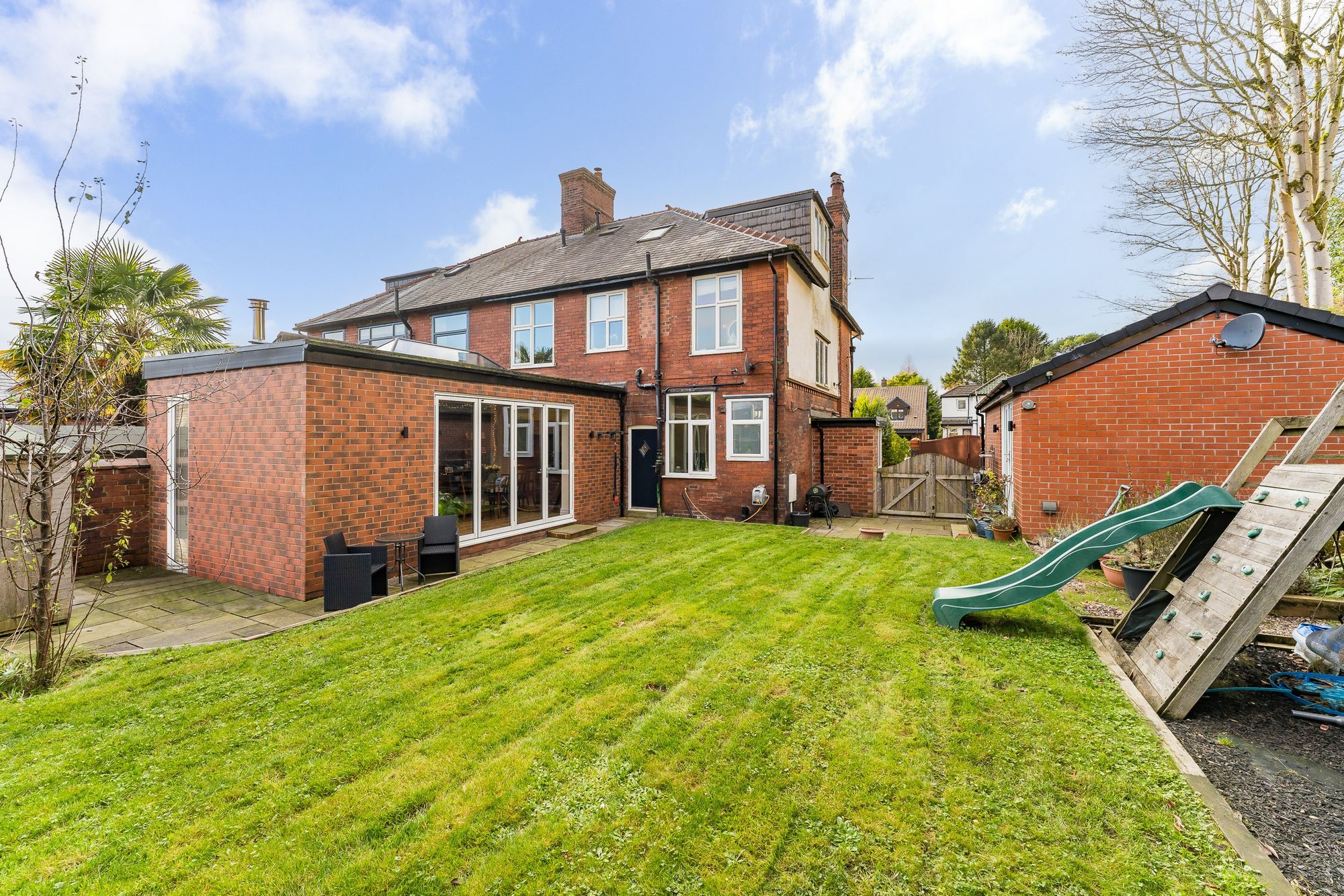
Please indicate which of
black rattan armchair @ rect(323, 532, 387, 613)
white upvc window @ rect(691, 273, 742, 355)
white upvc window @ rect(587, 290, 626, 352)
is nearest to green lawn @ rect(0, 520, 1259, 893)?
black rattan armchair @ rect(323, 532, 387, 613)

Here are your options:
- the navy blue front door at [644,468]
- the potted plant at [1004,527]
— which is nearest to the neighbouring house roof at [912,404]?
the navy blue front door at [644,468]

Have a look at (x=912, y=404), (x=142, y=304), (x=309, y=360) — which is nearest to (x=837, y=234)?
(x=309, y=360)

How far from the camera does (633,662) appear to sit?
4195 mm

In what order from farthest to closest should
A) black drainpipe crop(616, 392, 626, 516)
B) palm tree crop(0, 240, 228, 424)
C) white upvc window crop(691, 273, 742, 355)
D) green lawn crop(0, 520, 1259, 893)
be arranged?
1. black drainpipe crop(616, 392, 626, 516)
2. white upvc window crop(691, 273, 742, 355)
3. palm tree crop(0, 240, 228, 424)
4. green lawn crop(0, 520, 1259, 893)

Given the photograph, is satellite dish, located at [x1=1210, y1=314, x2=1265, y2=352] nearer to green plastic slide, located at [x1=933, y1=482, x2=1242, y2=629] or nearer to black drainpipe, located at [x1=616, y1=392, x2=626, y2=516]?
green plastic slide, located at [x1=933, y1=482, x2=1242, y2=629]

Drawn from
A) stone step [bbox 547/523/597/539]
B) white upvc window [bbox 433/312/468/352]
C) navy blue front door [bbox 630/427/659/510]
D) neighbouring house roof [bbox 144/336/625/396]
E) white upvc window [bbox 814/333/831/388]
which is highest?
white upvc window [bbox 433/312/468/352]

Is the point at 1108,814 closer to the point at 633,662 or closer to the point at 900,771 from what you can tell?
the point at 900,771

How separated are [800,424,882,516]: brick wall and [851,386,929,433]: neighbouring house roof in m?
26.2

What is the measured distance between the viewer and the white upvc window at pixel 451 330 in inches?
610

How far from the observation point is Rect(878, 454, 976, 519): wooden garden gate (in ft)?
42.3

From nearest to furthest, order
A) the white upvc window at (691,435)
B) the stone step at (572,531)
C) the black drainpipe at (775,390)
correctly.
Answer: the stone step at (572,531) → the black drainpipe at (775,390) → the white upvc window at (691,435)

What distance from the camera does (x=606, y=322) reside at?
13242 mm

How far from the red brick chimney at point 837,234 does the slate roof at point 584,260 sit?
3.57 meters

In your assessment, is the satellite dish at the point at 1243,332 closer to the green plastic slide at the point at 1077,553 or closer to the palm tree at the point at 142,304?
the green plastic slide at the point at 1077,553
